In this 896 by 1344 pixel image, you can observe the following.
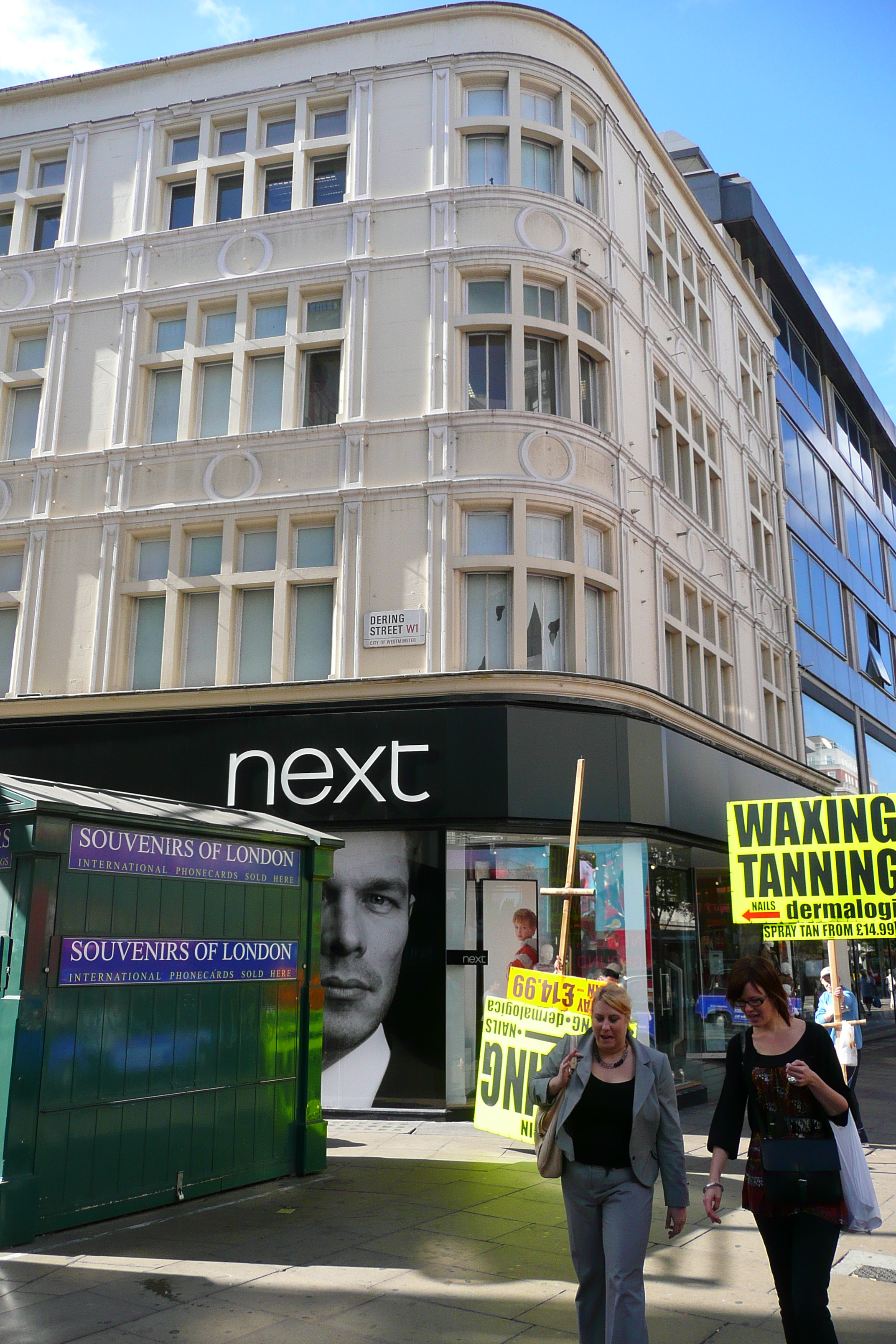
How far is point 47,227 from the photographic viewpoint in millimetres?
18781

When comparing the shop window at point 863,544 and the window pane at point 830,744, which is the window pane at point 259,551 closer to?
the window pane at point 830,744

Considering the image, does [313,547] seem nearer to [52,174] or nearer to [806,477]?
[52,174]

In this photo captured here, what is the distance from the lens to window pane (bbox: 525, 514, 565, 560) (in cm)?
1538

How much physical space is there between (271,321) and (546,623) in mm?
6547

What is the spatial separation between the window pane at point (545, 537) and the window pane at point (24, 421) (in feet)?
27.2

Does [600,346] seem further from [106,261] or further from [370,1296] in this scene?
[370,1296]

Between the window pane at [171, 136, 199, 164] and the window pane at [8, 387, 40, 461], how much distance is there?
14.9 ft

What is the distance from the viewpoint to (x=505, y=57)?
1688cm

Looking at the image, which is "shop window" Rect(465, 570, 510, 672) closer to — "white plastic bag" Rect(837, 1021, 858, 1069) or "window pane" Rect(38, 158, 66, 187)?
"white plastic bag" Rect(837, 1021, 858, 1069)

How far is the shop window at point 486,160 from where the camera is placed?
16.7 m

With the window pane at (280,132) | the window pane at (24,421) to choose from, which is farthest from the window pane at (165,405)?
the window pane at (280,132)

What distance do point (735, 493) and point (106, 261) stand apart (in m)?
13.0

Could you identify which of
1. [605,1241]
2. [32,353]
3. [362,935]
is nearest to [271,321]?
[32,353]

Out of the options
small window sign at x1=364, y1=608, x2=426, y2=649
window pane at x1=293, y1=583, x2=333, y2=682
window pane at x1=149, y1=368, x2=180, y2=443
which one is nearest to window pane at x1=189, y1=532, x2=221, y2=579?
window pane at x1=293, y1=583, x2=333, y2=682
